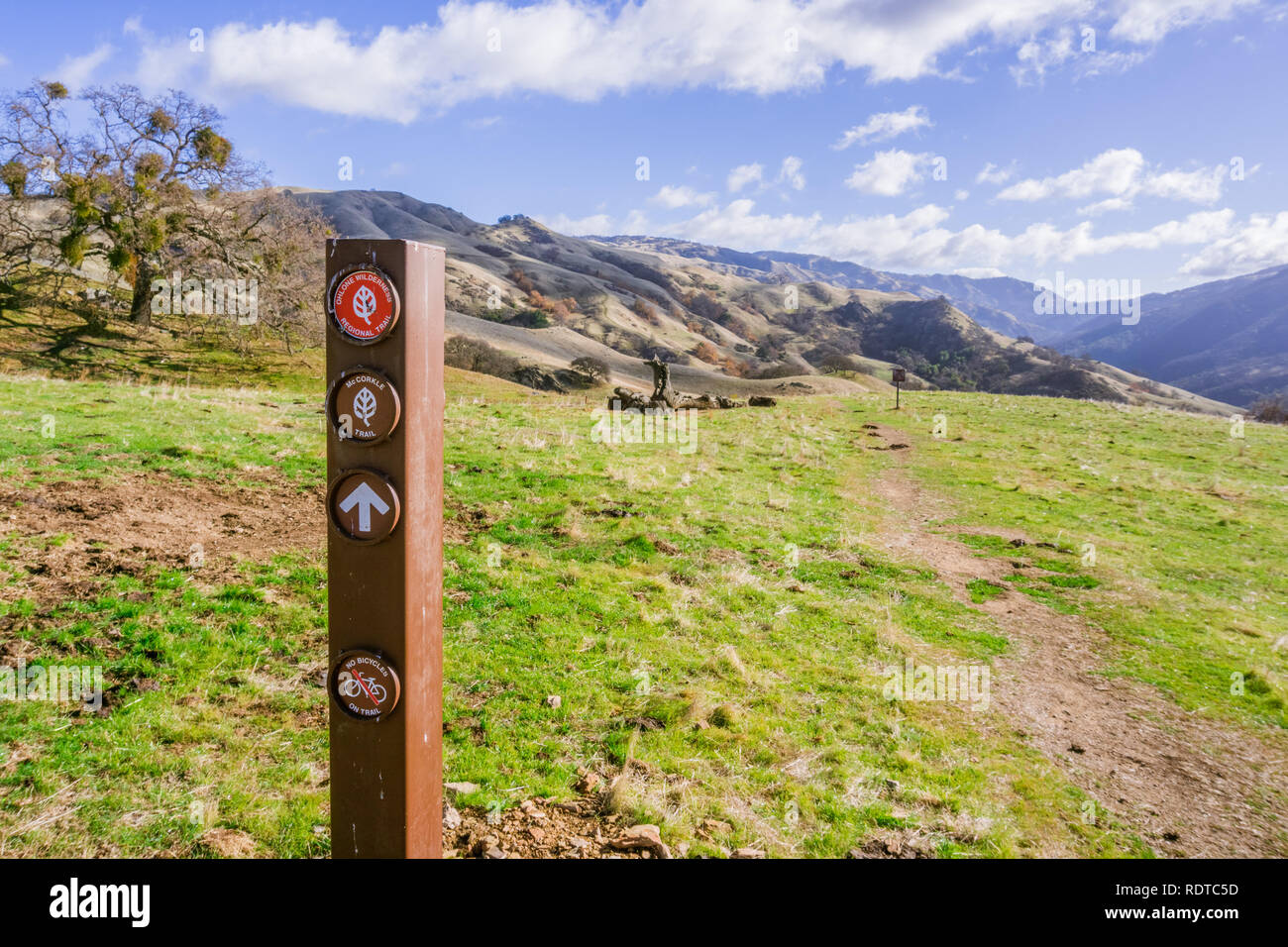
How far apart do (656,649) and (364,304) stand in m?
6.63

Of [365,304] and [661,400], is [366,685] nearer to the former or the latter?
[365,304]

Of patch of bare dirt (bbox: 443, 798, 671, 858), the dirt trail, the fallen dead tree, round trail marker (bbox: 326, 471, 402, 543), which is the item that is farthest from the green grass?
round trail marker (bbox: 326, 471, 402, 543)

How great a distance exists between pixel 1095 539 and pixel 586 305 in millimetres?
143913

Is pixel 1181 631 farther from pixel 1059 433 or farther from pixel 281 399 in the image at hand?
pixel 281 399

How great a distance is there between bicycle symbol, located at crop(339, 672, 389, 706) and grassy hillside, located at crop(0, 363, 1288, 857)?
A: 2.20 m

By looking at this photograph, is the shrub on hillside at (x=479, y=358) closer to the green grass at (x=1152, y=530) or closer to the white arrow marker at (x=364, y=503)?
the green grass at (x=1152, y=530)

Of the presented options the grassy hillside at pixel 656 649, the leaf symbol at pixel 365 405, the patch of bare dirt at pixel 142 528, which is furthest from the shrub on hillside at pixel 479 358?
the leaf symbol at pixel 365 405

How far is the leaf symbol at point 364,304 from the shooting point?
349 centimetres

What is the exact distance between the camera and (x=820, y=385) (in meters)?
64.1

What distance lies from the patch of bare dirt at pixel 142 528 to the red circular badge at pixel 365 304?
7.61 m

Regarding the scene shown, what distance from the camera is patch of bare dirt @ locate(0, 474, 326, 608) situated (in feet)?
30.0

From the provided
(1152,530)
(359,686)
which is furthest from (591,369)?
(359,686)

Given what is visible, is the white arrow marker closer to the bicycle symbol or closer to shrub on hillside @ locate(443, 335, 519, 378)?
the bicycle symbol

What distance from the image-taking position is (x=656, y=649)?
29.8 feet
